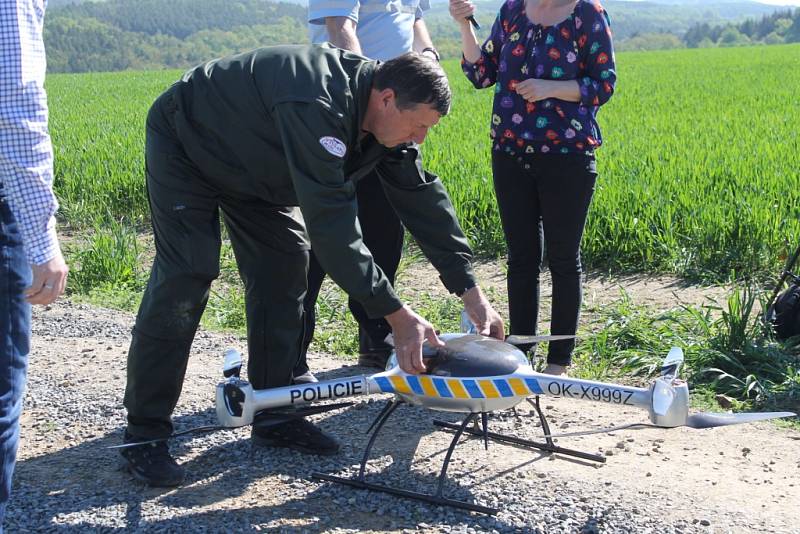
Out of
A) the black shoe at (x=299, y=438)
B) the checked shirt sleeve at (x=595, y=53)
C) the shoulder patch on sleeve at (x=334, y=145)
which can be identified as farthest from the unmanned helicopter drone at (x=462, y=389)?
the checked shirt sleeve at (x=595, y=53)

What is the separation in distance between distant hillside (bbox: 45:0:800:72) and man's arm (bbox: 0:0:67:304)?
87.3 metres

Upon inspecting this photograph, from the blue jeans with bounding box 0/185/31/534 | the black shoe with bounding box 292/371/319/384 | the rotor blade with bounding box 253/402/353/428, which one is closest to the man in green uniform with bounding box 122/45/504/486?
the rotor blade with bounding box 253/402/353/428

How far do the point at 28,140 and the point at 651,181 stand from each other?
6407 mm

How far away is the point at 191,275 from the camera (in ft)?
11.9

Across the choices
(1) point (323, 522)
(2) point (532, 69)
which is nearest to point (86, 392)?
(1) point (323, 522)

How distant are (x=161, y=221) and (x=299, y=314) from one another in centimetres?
70

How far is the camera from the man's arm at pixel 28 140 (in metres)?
2.37

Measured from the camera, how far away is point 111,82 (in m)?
37.3

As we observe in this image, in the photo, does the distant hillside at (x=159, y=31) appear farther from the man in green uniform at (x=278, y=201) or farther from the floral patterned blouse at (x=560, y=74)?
the man in green uniform at (x=278, y=201)

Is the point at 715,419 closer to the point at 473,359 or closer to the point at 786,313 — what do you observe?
the point at 473,359

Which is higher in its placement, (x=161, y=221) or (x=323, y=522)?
(x=161, y=221)

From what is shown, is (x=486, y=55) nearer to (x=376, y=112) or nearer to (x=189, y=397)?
(x=376, y=112)

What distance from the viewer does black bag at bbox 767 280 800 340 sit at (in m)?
5.03

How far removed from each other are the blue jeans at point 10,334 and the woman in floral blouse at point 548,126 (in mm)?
2578
